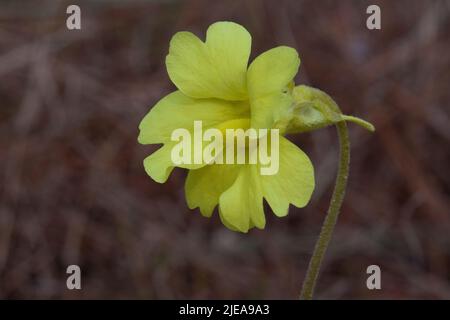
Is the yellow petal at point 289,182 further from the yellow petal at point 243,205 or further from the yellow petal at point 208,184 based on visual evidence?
the yellow petal at point 208,184

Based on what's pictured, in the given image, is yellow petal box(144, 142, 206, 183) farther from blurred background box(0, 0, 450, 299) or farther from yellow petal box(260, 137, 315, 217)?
blurred background box(0, 0, 450, 299)

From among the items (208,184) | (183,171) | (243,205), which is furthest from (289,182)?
(183,171)

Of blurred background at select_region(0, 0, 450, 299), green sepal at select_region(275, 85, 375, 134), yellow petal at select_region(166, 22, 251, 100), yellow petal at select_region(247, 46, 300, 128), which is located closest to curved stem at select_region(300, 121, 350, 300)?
green sepal at select_region(275, 85, 375, 134)

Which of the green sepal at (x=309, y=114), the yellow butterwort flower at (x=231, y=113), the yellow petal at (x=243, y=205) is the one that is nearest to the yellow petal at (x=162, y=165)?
the yellow butterwort flower at (x=231, y=113)

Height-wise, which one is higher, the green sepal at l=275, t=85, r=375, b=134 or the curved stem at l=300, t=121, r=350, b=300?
the green sepal at l=275, t=85, r=375, b=134

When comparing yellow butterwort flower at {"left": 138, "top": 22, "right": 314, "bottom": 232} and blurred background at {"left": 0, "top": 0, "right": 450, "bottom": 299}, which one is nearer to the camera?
yellow butterwort flower at {"left": 138, "top": 22, "right": 314, "bottom": 232}

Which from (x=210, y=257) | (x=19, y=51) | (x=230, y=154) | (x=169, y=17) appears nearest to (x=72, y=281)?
(x=210, y=257)

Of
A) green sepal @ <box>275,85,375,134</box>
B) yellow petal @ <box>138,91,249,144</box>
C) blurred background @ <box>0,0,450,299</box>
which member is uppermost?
blurred background @ <box>0,0,450,299</box>
